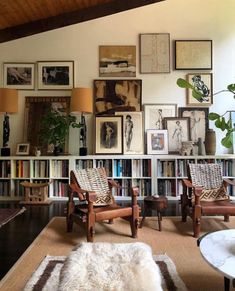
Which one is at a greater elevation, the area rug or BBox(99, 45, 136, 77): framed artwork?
BBox(99, 45, 136, 77): framed artwork

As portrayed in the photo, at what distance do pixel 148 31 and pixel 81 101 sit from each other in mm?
1899

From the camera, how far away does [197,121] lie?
5.59m

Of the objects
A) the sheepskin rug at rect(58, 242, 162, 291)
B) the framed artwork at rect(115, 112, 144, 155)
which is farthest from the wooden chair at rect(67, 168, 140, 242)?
the framed artwork at rect(115, 112, 144, 155)

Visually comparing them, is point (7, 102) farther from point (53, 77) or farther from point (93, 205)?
point (93, 205)

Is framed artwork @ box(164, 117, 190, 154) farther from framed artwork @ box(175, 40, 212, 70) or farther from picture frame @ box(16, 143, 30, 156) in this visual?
picture frame @ box(16, 143, 30, 156)

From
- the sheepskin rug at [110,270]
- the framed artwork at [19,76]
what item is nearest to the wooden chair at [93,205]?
the sheepskin rug at [110,270]

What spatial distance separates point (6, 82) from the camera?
5.70 metres

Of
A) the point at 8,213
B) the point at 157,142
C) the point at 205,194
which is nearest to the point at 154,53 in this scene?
the point at 157,142

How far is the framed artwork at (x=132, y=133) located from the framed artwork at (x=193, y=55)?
4.03 ft

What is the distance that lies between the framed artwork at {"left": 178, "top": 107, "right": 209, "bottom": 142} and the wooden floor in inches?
53.3

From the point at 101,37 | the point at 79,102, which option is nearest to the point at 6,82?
the point at 79,102

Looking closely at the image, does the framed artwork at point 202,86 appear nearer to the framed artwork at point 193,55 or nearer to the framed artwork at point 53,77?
the framed artwork at point 193,55

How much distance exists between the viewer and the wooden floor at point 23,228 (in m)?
2.87

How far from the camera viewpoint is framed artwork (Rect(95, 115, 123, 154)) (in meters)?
5.46
